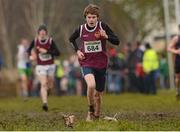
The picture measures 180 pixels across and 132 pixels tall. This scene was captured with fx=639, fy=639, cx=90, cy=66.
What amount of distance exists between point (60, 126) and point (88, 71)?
1.35m

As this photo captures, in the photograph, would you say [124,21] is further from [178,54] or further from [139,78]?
[178,54]

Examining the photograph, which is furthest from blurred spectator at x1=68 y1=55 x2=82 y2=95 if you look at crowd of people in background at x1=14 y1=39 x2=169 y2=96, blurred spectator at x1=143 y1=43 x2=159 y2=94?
blurred spectator at x1=143 y1=43 x2=159 y2=94

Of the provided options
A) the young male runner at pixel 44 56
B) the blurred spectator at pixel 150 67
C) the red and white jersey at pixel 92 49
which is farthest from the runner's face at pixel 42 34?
the blurred spectator at pixel 150 67

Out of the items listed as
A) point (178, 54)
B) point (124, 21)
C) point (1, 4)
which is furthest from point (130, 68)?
point (124, 21)

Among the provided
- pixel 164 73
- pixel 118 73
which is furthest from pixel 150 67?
pixel 164 73

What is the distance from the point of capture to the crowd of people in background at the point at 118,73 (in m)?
26.1

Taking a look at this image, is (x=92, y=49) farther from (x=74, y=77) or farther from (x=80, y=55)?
(x=74, y=77)

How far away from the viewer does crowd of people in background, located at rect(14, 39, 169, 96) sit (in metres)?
26.1

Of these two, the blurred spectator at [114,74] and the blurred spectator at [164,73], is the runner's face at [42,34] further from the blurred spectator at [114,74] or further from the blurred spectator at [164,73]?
the blurred spectator at [164,73]

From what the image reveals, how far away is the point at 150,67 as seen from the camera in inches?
1050

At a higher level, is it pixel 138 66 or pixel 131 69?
pixel 138 66

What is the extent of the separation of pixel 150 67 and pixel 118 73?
8.87 feet

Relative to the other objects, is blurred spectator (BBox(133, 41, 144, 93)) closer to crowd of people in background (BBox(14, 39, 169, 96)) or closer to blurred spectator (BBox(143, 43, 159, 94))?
crowd of people in background (BBox(14, 39, 169, 96))

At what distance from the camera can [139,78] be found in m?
28.6
